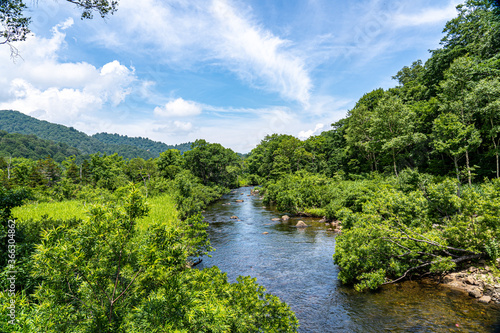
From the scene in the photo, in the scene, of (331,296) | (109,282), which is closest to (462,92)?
(331,296)

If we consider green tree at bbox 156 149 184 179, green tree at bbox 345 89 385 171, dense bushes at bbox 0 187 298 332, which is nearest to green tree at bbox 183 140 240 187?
green tree at bbox 156 149 184 179

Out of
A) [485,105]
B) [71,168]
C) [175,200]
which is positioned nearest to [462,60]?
[485,105]

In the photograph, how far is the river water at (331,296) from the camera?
10359 mm

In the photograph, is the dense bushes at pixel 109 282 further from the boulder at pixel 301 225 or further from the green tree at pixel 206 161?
the green tree at pixel 206 161

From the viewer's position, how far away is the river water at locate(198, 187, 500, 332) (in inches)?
408

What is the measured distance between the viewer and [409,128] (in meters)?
30.8

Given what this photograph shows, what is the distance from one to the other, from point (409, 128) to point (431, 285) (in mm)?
23087

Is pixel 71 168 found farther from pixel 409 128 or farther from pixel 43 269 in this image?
pixel 409 128

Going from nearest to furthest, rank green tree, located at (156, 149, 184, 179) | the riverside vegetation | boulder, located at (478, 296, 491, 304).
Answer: the riverside vegetation → boulder, located at (478, 296, 491, 304) → green tree, located at (156, 149, 184, 179)

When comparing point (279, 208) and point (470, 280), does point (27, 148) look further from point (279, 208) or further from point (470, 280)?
point (470, 280)

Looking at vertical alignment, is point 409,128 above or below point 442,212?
above

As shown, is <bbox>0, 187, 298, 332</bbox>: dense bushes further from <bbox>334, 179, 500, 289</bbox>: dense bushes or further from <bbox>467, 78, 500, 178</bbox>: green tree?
<bbox>467, 78, 500, 178</bbox>: green tree

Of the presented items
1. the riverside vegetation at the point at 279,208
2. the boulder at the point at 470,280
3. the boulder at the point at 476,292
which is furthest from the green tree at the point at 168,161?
the boulder at the point at 476,292

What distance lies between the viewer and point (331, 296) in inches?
518
